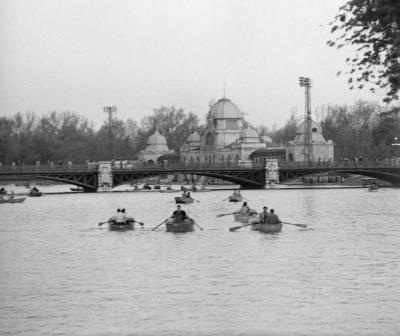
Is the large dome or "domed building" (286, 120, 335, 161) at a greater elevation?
the large dome

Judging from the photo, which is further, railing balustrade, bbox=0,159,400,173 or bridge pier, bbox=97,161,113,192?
bridge pier, bbox=97,161,113,192

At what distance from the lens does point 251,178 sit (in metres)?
128

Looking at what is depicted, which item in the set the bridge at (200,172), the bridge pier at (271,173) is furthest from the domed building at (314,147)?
the bridge pier at (271,173)

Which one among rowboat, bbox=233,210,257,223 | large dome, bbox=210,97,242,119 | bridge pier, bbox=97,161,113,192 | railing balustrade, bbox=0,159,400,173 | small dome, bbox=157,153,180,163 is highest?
large dome, bbox=210,97,242,119

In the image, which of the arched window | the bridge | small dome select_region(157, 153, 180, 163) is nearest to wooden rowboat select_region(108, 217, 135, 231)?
the bridge

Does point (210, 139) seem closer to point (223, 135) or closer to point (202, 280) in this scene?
point (223, 135)

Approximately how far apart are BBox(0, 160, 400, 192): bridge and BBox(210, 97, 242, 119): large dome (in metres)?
55.5

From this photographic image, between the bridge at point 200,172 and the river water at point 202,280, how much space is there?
45059mm

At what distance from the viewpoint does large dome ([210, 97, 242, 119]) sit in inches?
7387

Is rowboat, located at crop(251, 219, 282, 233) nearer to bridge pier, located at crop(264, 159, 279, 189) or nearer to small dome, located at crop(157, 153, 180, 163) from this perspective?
bridge pier, located at crop(264, 159, 279, 189)

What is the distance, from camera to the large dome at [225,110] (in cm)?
18762

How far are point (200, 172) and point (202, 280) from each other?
3281 inches

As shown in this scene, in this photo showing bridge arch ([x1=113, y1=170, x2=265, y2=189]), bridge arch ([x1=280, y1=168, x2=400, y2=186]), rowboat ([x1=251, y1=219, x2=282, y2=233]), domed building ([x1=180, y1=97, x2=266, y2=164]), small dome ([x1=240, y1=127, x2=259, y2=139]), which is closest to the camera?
rowboat ([x1=251, y1=219, x2=282, y2=233])

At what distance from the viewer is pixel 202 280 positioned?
1389 inches
